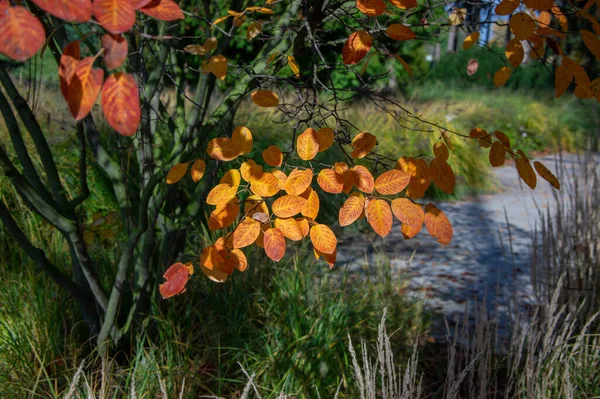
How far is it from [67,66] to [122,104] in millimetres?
119

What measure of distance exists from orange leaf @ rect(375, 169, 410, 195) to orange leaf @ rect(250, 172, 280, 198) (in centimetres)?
22

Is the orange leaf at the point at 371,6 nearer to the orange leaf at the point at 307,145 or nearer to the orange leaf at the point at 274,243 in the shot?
the orange leaf at the point at 307,145

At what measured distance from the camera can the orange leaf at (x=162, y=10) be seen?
910mm

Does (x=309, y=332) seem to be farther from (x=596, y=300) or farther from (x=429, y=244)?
(x=429, y=244)

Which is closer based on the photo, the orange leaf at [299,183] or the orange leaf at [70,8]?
the orange leaf at [70,8]

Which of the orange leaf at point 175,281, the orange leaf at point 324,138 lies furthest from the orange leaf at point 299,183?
the orange leaf at point 175,281

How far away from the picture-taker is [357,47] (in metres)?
1.39

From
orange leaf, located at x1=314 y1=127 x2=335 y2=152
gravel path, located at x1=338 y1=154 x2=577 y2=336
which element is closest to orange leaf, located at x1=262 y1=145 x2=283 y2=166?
orange leaf, located at x1=314 y1=127 x2=335 y2=152

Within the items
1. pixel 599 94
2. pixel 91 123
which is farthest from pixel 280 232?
pixel 91 123

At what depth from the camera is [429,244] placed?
5215 mm

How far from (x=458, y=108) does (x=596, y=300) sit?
7.35m

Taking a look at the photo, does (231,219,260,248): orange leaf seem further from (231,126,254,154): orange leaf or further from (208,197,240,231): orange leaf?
(231,126,254,154): orange leaf

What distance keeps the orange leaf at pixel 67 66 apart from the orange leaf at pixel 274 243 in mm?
543

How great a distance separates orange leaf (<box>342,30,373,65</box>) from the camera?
137cm
